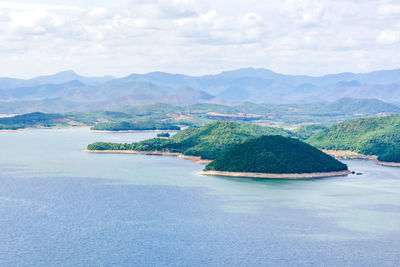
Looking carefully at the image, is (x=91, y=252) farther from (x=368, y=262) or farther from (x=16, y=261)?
(x=368, y=262)

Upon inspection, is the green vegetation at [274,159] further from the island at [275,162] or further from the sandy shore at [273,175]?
the sandy shore at [273,175]

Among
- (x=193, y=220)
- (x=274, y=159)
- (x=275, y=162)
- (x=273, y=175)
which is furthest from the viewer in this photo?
(x=274, y=159)

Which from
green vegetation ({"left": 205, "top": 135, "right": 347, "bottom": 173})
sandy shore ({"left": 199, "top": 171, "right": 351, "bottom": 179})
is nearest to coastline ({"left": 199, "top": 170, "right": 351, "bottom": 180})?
sandy shore ({"left": 199, "top": 171, "right": 351, "bottom": 179})

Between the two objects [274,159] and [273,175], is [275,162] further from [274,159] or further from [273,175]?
[273,175]

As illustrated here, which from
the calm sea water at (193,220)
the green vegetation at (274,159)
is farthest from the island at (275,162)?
the calm sea water at (193,220)

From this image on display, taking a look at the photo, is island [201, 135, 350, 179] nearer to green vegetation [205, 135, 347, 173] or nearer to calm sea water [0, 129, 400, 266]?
green vegetation [205, 135, 347, 173]

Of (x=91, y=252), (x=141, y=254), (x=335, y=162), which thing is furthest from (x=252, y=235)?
(x=335, y=162)

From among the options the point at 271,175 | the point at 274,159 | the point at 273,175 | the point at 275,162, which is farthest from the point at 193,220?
the point at 274,159
